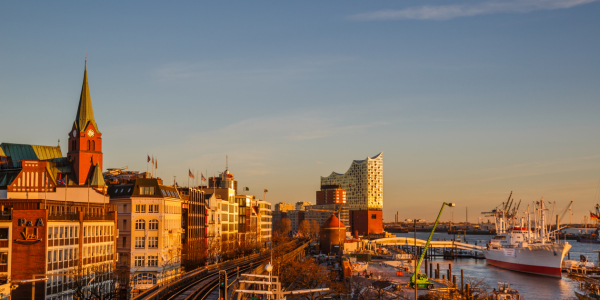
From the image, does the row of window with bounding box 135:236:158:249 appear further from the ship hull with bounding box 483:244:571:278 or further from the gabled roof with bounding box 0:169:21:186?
the ship hull with bounding box 483:244:571:278

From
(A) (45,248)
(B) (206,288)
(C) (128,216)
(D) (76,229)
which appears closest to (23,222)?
(A) (45,248)

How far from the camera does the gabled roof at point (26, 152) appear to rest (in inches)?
4988

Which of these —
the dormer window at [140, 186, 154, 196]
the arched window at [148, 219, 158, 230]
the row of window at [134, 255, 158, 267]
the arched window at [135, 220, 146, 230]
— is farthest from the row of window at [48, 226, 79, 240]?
the dormer window at [140, 186, 154, 196]

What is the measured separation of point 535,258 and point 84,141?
119 meters

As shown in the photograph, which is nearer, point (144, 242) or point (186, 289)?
point (186, 289)

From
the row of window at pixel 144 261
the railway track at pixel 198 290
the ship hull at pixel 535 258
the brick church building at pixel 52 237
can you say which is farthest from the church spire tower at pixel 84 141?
the ship hull at pixel 535 258

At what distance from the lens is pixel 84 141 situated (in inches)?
5044

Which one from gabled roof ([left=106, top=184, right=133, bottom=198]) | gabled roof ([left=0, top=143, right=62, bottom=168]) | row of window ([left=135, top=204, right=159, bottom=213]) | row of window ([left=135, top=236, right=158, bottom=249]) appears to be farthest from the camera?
gabled roof ([left=0, top=143, right=62, bottom=168])

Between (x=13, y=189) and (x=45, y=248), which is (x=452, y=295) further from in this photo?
(x=13, y=189)

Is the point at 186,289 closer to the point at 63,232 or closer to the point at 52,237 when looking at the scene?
the point at 63,232

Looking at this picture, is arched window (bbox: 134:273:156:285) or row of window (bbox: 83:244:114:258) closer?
row of window (bbox: 83:244:114:258)

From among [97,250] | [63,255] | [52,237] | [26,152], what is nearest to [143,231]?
[97,250]

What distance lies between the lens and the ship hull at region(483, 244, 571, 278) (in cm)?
15538

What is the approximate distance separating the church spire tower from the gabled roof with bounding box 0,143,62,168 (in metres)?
8.30
